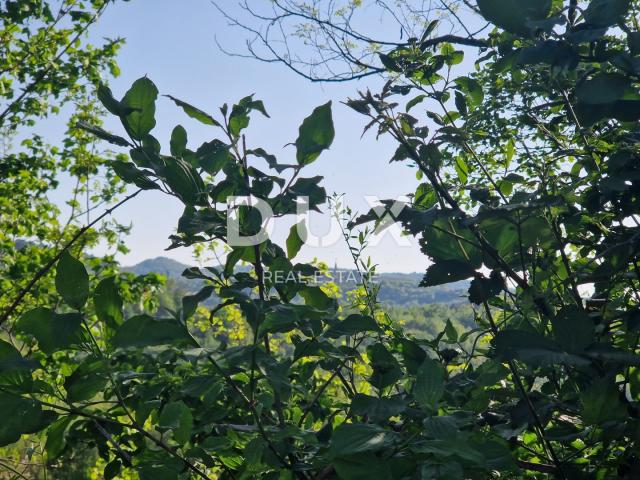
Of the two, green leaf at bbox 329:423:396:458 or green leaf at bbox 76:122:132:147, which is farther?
green leaf at bbox 76:122:132:147

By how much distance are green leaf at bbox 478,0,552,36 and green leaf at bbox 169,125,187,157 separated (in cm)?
48

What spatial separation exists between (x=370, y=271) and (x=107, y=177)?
17.3 ft

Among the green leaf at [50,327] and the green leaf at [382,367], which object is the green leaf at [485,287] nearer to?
the green leaf at [382,367]

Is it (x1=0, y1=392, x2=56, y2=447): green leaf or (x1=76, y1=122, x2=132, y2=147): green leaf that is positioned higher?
(x1=76, y1=122, x2=132, y2=147): green leaf

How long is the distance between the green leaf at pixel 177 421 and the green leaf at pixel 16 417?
238mm

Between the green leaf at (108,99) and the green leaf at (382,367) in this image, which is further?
the green leaf at (382,367)

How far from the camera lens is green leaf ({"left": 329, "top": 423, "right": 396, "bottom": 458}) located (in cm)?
65

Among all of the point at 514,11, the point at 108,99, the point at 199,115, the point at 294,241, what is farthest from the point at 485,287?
the point at 108,99

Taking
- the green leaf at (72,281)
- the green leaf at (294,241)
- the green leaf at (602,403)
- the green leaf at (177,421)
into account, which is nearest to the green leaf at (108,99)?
the green leaf at (72,281)

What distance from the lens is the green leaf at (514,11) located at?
784 millimetres

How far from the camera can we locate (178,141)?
0.97 m

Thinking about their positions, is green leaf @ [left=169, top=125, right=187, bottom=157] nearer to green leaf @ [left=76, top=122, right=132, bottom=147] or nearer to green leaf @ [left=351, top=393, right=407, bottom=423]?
green leaf @ [left=76, top=122, right=132, bottom=147]

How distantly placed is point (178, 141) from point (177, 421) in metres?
0.44

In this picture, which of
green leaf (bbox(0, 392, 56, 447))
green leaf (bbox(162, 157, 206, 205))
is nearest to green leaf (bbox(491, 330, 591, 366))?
green leaf (bbox(162, 157, 206, 205))
